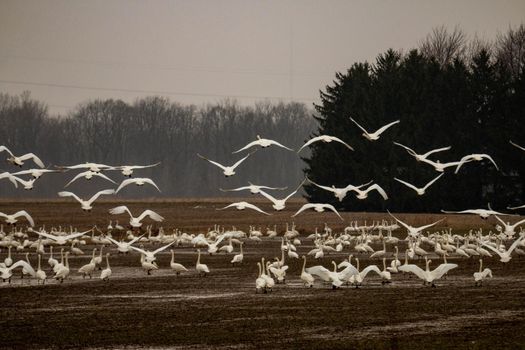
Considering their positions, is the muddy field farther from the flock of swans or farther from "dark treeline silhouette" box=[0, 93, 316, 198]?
"dark treeline silhouette" box=[0, 93, 316, 198]

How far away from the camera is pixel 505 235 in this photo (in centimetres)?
4872

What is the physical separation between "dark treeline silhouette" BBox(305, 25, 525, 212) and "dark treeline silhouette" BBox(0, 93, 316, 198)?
239ft

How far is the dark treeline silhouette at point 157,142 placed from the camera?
16838 cm

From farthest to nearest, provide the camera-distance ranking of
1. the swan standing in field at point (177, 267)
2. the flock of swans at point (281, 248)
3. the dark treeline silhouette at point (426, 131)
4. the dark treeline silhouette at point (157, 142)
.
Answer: the dark treeline silhouette at point (157, 142), the dark treeline silhouette at point (426, 131), the swan standing in field at point (177, 267), the flock of swans at point (281, 248)

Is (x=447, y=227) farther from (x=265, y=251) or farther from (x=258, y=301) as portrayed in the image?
(x=258, y=301)

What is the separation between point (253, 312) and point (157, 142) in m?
158

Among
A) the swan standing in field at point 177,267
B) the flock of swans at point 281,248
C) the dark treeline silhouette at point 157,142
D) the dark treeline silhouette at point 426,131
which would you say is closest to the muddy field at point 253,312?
the swan standing in field at point 177,267

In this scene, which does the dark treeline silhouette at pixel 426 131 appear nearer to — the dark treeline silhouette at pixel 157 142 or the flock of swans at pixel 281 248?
the flock of swans at pixel 281 248

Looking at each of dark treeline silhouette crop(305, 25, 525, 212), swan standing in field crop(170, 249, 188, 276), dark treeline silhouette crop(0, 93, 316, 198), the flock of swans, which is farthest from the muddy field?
dark treeline silhouette crop(0, 93, 316, 198)

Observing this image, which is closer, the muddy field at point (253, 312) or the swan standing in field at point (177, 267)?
the muddy field at point (253, 312)

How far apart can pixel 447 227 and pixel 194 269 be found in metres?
26.8

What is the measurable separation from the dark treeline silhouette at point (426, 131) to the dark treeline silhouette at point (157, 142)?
72.7 m

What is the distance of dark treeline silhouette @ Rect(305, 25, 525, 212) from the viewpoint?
76000mm

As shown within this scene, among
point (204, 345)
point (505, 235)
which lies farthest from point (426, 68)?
point (204, 345)
